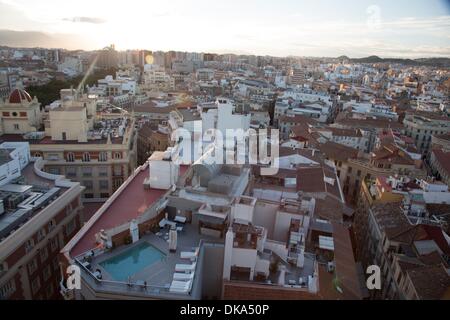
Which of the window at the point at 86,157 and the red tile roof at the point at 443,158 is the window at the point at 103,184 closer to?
the window at the point at 86,157

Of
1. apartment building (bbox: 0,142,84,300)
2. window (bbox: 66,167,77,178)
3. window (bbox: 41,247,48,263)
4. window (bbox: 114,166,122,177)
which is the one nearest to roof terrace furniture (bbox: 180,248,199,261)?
apartment building (bbox: 0,142,84,300)

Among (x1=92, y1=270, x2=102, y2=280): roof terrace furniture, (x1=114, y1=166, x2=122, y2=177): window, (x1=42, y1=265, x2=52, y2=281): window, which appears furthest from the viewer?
(x1=114, y1=166, x2=122, y2=177): window

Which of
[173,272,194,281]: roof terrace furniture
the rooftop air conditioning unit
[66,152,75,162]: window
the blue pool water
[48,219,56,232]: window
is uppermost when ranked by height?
[66,152,75,162]: window

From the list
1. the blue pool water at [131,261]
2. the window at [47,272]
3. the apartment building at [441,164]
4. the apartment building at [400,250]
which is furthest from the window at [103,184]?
the apartment building at [441,164]

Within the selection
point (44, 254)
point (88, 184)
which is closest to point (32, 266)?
point (44, 254)

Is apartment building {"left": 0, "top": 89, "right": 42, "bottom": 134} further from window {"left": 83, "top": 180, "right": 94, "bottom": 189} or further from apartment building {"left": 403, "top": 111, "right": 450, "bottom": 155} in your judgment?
apartment building {"left": 403, "top": 111, "right": 450, "bottom": 155}

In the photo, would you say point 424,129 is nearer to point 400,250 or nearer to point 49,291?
point 400,250
